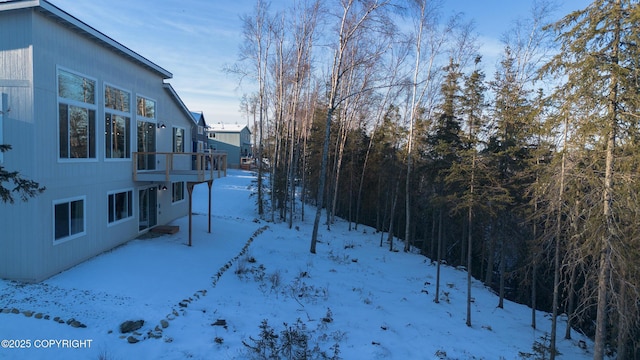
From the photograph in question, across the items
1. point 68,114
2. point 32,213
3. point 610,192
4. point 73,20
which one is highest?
point 73,20

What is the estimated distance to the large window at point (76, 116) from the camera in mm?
9188

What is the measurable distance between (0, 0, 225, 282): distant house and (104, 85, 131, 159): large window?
33mm

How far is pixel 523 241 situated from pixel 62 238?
14544mm

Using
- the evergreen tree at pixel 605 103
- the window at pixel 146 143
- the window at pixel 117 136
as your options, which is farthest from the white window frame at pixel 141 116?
the evergreen tree at pixel 605 103

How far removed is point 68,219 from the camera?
9406 mm

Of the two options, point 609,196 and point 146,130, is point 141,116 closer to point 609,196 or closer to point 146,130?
point 146,130

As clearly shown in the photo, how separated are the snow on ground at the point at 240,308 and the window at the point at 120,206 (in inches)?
41.0

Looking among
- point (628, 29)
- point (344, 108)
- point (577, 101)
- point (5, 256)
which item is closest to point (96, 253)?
point (5, 256)

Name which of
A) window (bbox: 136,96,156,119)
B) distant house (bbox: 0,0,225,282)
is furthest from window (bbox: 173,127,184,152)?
distant house (bbox: 0,0,225,282)

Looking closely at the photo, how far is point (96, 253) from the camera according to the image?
10633 mm

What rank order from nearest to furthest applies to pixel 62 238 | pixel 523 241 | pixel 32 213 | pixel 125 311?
pixel 125 311
pixel 32 213
pixel 62 238
pixel 523 241

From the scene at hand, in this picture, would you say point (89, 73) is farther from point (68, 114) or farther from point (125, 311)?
point (125, 311)

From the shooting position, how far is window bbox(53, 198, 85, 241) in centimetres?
899

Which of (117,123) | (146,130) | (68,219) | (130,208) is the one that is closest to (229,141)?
(146,130)
